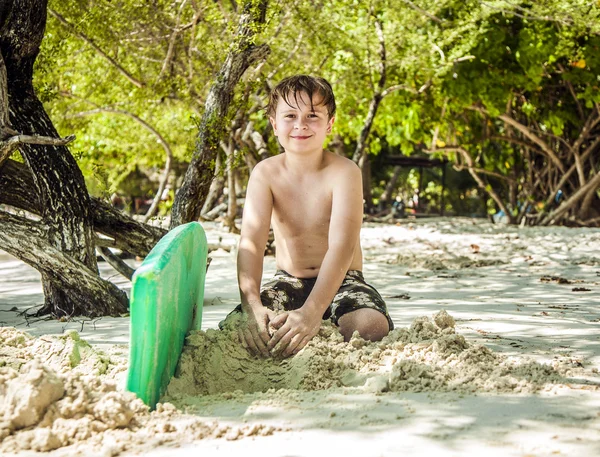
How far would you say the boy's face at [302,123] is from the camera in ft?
10.9

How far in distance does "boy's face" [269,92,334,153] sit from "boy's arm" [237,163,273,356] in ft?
0.78

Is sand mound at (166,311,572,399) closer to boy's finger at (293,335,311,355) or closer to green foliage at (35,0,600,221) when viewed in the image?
boy's finger at (293,335,311,355)

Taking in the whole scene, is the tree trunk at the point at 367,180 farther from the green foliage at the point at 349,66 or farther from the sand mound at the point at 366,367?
the sand mound at the point at 366,367

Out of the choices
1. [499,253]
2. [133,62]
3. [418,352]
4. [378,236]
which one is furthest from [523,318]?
[378,236]

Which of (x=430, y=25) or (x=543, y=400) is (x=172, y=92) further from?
(x=543, y=400)

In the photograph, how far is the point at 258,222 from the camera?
11.1 ft

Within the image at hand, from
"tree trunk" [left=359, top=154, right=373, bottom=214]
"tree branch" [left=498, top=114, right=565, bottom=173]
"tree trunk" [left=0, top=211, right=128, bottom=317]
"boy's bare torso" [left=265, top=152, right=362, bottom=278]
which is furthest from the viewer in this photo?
"tree trunk" [left=359, top=154, right=373, bottom=214]

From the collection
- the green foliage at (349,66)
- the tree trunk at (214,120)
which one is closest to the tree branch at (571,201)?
the green foliage at (349,66)

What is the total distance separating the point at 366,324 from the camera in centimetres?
316

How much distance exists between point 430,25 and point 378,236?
3.18 metres

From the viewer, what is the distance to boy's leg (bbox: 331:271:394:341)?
316 cm

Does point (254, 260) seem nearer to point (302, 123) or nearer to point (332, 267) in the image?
point (332, 267)

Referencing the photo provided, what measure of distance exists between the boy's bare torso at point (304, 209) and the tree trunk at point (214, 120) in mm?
1704

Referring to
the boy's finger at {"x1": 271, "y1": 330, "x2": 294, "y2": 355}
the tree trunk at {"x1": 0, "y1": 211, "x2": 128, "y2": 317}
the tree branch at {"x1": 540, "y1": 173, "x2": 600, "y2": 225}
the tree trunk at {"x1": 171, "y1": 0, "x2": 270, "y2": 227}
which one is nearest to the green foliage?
the tree trunk at {"x1": 171, "y1": 0, "x2": 270, "y2": 227}
